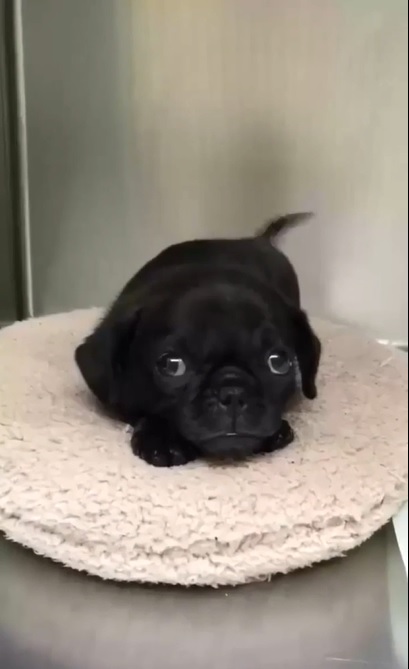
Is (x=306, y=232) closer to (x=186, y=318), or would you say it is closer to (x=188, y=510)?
(x=186, y=318)

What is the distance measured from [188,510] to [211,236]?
37 cm

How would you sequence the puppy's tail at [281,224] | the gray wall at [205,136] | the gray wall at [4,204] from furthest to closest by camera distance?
the gray wall at [4,204], the puppy's tail at [281,224], the gray wall at [205,136]

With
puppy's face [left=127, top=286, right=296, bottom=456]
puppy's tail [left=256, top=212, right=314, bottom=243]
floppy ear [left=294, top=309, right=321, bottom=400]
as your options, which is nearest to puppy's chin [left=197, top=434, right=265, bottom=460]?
puppy's face [left=127, top=286, right=296, bottom=456]

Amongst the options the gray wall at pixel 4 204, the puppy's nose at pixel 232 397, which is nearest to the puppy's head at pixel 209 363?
the puppy's nose at pixel 232 397

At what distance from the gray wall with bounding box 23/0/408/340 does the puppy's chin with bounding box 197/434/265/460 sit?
167 millimetres

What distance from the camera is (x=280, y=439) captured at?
38.4 inches

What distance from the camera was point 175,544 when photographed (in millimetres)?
807

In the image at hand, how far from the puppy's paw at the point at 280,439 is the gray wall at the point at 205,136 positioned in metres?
0.15

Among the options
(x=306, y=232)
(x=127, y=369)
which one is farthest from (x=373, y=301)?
(x=127, y=369)

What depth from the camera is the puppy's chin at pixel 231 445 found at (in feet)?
2.96

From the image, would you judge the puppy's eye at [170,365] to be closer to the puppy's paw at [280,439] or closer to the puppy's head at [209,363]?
the puppy's head at [209,363]

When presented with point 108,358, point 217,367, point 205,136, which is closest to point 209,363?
point 217,367

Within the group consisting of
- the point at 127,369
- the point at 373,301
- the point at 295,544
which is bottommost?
the point at 295,544

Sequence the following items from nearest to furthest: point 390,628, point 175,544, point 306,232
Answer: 1. point 390,628
2. point 175,544
3. point 306,232
